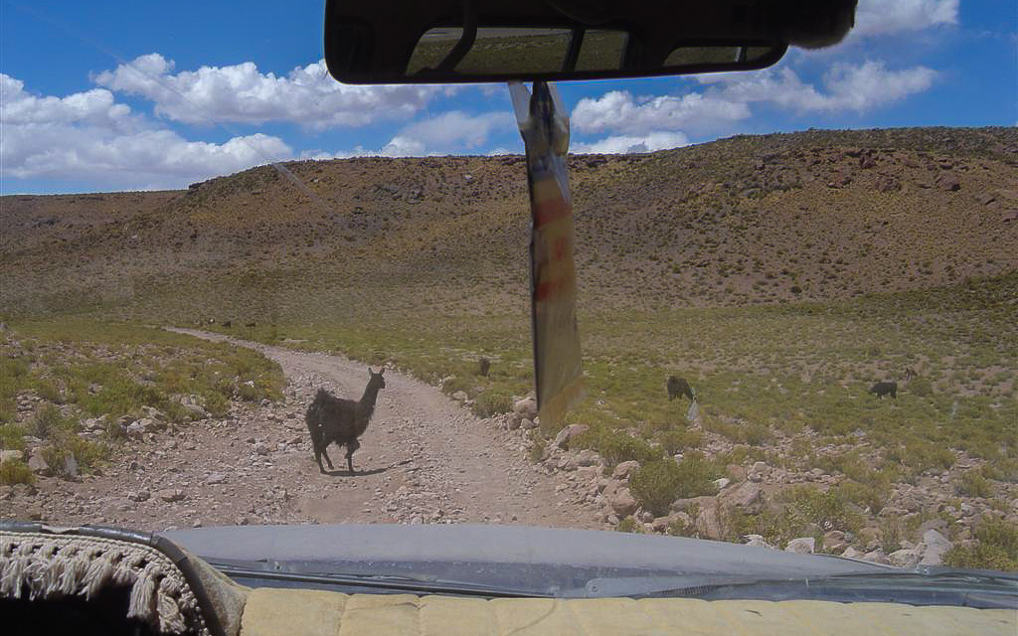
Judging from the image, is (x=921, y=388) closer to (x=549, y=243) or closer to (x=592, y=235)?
(x=549, y=243)

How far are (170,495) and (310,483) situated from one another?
1.29m

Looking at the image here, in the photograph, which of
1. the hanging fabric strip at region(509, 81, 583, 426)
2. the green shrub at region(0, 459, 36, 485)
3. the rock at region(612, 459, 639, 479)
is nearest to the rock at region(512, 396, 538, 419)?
the rock at region(612, 459, 639, 479)

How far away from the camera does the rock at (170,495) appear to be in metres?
7.34

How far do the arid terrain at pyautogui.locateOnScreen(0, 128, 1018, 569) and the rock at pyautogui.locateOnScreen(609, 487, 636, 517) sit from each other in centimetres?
2

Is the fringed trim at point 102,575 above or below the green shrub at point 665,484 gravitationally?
above

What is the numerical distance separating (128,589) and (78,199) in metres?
80.3

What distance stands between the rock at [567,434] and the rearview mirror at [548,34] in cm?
686

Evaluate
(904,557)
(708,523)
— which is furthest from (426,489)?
(904,557)

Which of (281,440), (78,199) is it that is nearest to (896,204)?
(281,440)

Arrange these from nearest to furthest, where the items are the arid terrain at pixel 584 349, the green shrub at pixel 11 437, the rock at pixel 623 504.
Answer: the rock at pixel 623 504, the arid terrain at pixel 584 349, the green shrub at pixel 11 437

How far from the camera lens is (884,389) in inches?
622

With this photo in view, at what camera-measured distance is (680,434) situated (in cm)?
1050

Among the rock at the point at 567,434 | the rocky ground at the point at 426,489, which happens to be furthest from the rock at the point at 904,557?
the rock at the point at 567,434

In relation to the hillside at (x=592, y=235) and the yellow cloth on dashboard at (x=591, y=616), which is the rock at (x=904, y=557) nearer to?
the yellow cloth on dashboard at (x=591, y=616)
